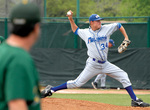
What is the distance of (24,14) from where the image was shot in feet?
6.90

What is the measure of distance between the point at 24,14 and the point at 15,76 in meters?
0.41

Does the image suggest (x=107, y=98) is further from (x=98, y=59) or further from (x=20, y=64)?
(x=20, y=64)

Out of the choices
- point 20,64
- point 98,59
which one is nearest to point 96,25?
point 98,59

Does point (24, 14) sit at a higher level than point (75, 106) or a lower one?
higher

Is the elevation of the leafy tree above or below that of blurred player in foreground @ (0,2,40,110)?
above

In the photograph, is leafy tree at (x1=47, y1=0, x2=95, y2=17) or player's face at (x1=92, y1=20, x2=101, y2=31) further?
leafy tree at (x1=47, y1=0, x2=95, y2=17)

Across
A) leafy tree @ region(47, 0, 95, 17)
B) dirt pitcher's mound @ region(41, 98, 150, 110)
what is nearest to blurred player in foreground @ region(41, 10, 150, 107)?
dirt pitcher's mound @ region(41, 98, 150, 110)

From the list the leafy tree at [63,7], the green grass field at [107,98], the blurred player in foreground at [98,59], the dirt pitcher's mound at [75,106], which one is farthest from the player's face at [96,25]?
the leafy tree at [63,7]

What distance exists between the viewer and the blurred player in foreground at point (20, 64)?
2018 millimetres

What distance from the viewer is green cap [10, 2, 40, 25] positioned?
2104 mm

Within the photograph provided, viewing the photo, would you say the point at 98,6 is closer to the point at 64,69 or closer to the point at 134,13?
the point at 134,13

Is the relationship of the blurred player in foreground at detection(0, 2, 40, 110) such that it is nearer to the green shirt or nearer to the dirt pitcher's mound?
the green shirt

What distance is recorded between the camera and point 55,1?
34.9m

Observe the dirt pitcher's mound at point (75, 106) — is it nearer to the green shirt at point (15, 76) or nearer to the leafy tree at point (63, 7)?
the green shirt at point (15, 76)
